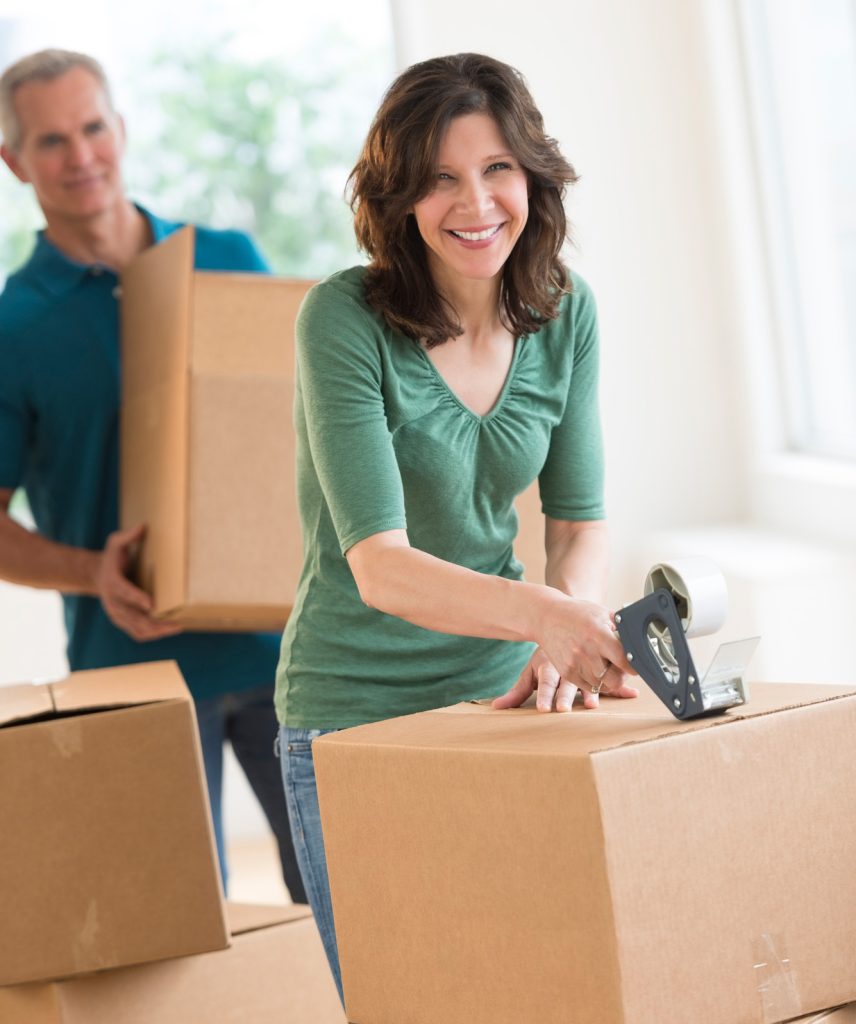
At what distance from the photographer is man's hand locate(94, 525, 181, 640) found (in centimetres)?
181

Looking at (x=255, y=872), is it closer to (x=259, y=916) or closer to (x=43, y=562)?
(x=43, y=562)

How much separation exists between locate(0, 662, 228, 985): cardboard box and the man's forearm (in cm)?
53

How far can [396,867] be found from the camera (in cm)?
100

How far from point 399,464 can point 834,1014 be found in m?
0.56

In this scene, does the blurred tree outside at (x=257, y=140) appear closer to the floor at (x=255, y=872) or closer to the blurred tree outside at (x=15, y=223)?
the blurred tree outside at (x=15, y=223)

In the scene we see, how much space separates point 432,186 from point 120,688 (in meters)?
0.60

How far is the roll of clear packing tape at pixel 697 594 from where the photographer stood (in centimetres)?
94

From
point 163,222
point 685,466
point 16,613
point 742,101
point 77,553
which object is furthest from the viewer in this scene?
point 16,613

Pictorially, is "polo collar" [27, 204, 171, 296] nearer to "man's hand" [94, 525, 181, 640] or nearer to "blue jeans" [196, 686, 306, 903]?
"man's hand" [94, 525, 181, 640]

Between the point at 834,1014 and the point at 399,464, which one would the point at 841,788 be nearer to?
the point at 834,1014

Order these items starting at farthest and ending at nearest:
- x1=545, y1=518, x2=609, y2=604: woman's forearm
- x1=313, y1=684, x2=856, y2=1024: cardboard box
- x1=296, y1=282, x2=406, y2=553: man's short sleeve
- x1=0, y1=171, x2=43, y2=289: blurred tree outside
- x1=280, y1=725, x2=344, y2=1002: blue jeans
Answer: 1. x1=0, y1=171, x2=43, y2=289: blurred tree outside
2. x1=545, y1=518, x2=609, y2=604: woman's forearm
3. x1=280, y1=725, x2=344, y2=1002: blue jeans
4. x1=296, y1=282, x2=406, y2=553: man's short sleeve
5. x1=313, y1=684, x2=856, y2=1024: cardboard box

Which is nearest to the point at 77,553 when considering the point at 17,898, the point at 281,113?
the point at 17,898

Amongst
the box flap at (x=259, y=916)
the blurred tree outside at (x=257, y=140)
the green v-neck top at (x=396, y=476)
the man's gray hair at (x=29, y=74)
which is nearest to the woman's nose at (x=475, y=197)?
the green v-neck top at (x=396, y=476)

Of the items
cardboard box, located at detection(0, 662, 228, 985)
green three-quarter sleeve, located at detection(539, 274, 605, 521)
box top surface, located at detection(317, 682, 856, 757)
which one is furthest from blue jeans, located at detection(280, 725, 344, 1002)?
green three-quarter sleeve, located at detection(539, 274, 605, 521)
